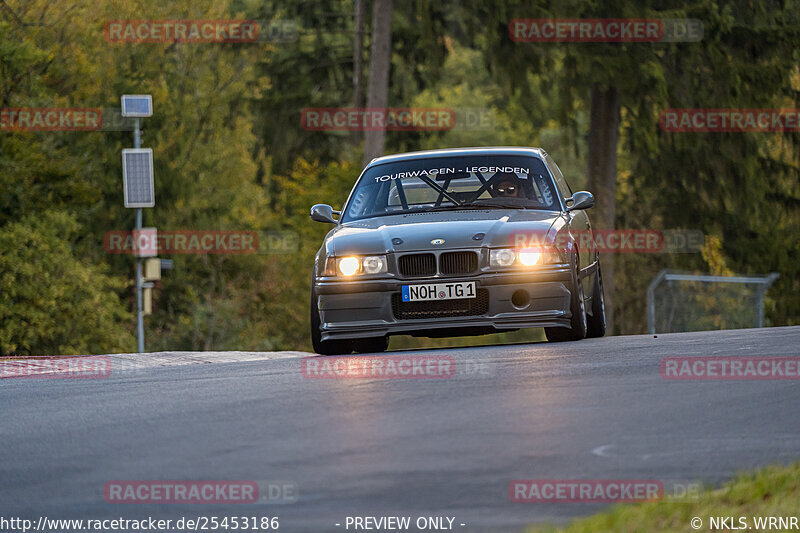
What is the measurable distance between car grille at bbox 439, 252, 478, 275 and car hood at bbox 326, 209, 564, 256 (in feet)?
0.25

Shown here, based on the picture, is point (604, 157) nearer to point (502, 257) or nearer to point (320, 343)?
point (320, 343)


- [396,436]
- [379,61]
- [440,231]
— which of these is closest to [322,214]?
[440,231]

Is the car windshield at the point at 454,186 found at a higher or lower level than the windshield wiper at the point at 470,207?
higher

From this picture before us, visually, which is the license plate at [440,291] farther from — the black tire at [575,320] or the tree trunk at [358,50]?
the tree trunk at [358,50]

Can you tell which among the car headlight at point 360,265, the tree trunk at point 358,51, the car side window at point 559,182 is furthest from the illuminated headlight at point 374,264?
the tree trunk at point 358,51

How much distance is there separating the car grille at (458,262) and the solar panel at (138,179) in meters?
30.0

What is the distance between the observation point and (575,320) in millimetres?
12688

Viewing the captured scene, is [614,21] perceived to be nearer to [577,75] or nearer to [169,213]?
[577,75]

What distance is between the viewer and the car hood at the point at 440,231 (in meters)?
12.2

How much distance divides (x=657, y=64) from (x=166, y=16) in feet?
96.5

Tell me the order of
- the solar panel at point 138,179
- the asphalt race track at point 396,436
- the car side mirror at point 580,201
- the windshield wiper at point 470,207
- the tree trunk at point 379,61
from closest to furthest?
the asphalt race track at point 396,436 → the windshield wiper at point 470,207 → the car side mirror at point 580,201 → the tree trunk at point 379,61 → the solar panel at point 138,179

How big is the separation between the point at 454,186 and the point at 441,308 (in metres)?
1.87

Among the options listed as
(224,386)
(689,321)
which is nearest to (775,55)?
(689,321)

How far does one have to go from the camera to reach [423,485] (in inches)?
268
